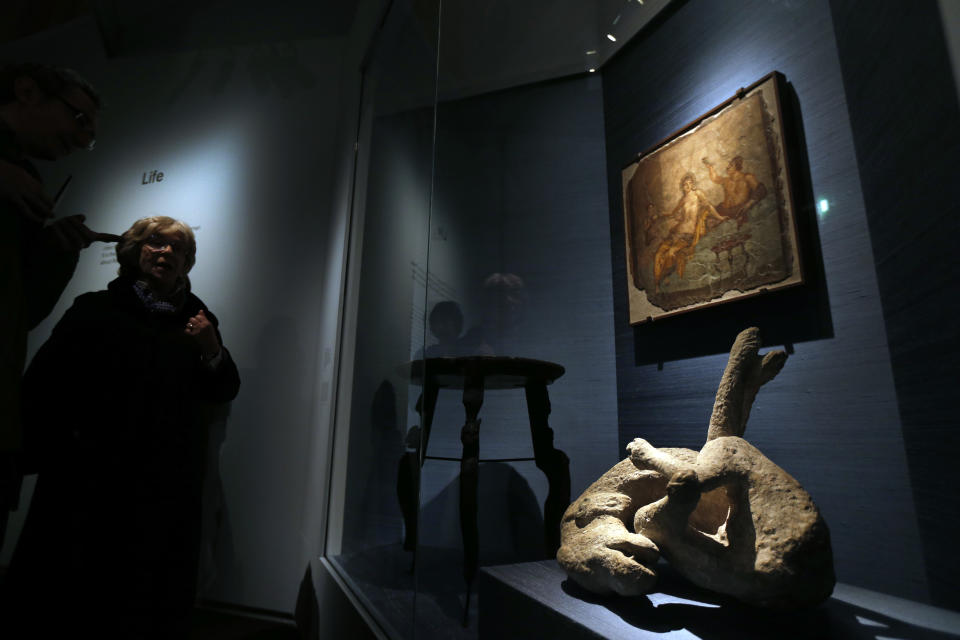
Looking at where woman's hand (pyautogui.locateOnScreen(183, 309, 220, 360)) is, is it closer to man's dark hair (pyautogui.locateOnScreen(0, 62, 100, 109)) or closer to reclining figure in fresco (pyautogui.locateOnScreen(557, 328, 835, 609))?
man's dark hair (pyautogui.locateOnScreen(0, 62, 100, 109))

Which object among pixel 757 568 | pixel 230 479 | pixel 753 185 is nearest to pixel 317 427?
pixel 230 479

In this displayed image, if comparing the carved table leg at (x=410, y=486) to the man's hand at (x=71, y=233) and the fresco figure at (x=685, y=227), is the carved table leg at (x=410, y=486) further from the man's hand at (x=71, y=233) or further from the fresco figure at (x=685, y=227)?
the fresco figure at (x=685, y=227)

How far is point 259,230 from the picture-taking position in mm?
1711

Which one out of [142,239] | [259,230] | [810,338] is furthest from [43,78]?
Result: [810,338]

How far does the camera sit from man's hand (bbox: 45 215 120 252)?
80 centimetres

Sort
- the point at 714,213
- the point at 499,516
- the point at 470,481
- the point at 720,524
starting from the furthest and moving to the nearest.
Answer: the point at 499,516 < the point at 714,213 < the point at 470,481 < the point at 720,524

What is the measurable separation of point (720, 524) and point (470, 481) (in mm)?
555

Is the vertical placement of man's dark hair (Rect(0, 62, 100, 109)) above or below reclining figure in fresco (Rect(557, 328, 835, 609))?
above

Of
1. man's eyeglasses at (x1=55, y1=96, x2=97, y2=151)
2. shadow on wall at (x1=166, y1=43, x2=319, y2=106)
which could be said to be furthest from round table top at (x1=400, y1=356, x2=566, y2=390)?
shadow on wall at (x1=166, y1=43, x2=319, y2=106)

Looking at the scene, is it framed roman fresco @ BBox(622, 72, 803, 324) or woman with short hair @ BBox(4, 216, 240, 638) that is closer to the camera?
woman with short hair @ BBox(4, 216, 240, 638)

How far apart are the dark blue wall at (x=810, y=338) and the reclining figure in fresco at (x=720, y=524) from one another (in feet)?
0.92

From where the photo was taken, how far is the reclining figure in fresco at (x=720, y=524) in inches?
22.3

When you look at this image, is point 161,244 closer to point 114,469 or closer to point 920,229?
point 114,469

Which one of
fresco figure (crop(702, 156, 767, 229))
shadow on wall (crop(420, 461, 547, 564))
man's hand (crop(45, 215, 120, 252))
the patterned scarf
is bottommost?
shadow on wall (crop(420, 461, 547, 564))
